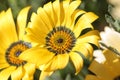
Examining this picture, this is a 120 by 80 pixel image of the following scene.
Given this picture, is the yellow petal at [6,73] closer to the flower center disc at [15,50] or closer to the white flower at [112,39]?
the flower center disc at [15,50]

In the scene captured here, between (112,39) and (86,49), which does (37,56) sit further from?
(112,39)

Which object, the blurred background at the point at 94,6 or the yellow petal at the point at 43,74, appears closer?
the yellow petal at the point at 43,74

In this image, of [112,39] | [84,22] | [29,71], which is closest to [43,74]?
[29,71]

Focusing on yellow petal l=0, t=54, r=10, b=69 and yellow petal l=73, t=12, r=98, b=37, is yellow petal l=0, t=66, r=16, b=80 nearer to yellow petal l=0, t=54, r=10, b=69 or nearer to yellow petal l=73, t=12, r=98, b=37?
yellow petal l=0, t=54, r=10, b=69

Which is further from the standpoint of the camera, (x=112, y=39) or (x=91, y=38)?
(x=91, y=38)

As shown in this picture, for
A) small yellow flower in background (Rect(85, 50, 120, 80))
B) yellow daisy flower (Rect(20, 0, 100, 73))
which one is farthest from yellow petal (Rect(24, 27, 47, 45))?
small yellow flower in background (Rect(85, 50, 120, 80))

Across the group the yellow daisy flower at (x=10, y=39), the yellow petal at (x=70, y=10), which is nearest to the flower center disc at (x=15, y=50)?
the yellow daisy flower at (x=10, y=39)

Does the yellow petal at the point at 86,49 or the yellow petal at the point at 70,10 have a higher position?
the yellow petal at the point at 70,10

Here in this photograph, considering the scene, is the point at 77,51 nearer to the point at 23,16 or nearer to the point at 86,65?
the point at 86,65
